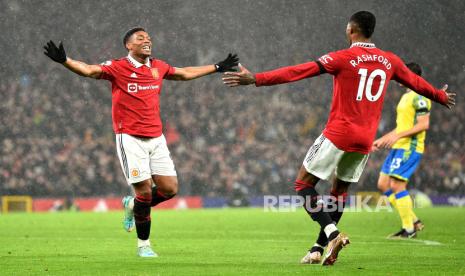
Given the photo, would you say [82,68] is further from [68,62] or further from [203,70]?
[203,70]

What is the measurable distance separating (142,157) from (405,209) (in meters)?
4.80

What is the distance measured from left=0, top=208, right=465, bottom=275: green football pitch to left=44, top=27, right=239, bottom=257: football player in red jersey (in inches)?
23.8

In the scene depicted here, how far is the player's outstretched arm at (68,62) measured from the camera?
8625 millimetres

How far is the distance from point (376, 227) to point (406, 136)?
2.80 meters

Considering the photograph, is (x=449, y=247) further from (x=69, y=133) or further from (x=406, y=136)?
(x=69, y=133)

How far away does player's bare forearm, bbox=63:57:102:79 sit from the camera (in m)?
8.79

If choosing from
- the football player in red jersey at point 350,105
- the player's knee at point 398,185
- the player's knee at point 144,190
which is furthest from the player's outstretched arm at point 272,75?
the player's knee at point 398,185

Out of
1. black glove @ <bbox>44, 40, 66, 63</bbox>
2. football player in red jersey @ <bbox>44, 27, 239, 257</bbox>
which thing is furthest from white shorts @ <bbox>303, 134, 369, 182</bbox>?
black glove @ <bbox>44, 40, 66, 63</bbox>

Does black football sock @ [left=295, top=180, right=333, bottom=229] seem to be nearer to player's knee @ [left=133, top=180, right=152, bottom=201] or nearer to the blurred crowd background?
player's knee @ [left=133, top=180, right=152, bottom=201]

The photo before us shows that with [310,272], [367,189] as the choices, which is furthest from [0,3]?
[310,272]

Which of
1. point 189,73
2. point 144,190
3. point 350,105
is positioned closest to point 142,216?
point 144,190

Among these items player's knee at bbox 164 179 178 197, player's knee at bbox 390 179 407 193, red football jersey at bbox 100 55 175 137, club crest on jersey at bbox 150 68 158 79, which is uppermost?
club crest on jersey at bbox 150 68 158 79

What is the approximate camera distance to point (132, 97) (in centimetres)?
936

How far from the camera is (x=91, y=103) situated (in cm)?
3069
